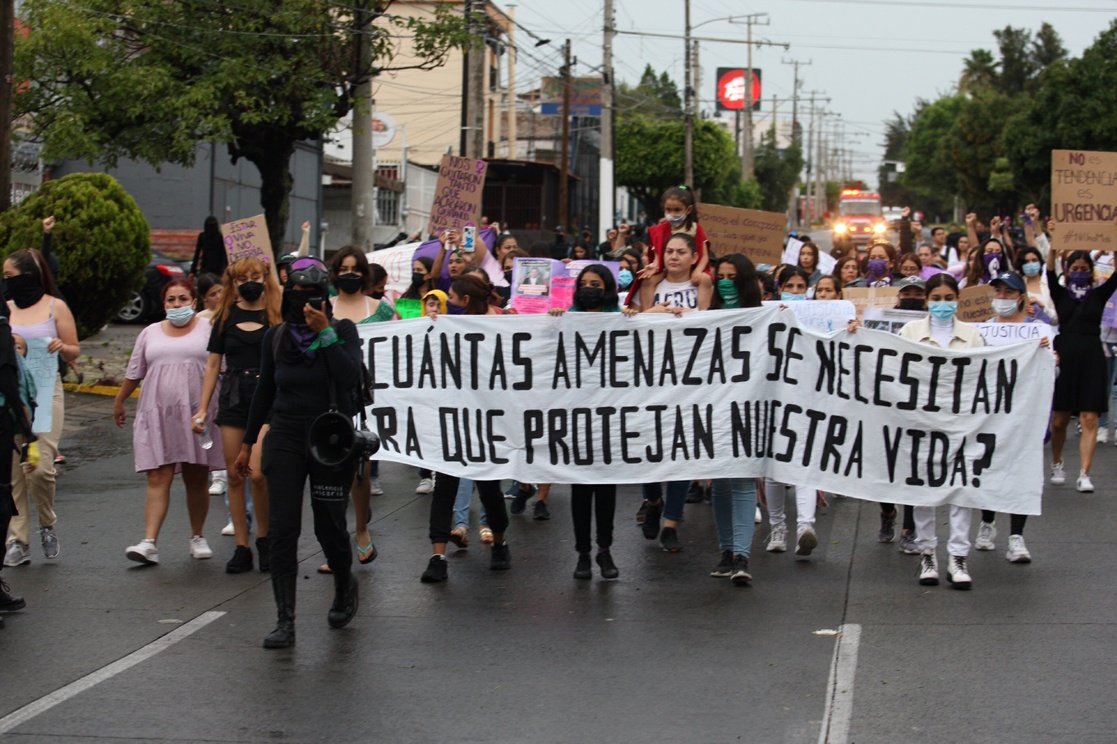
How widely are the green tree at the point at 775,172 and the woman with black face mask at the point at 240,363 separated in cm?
8955

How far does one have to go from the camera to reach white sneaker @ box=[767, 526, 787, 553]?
28.7ft

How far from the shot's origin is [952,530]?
7.90 m

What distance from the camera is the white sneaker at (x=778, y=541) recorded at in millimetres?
8734

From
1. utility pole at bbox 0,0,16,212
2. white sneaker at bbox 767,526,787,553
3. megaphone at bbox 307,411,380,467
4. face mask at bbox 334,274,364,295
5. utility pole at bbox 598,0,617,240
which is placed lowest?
white sneaker at bbox 767,526,787,553

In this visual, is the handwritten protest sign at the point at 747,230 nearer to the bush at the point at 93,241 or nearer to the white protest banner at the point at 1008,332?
the white protest banner at the point at 1008,332

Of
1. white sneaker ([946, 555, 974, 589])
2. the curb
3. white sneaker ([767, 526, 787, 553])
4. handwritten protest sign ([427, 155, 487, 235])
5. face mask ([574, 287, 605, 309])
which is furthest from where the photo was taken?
the curb

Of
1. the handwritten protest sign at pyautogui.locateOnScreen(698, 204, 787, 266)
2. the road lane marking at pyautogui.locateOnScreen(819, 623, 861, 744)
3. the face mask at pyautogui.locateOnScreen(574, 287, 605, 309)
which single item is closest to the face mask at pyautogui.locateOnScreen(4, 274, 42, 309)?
the face mask at pyautogui.locateOnScreen(574, 287, 605, 309)

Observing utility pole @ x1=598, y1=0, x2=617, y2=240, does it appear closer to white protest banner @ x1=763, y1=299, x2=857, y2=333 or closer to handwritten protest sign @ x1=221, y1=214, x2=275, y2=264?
handwritten protest sign @ x1=221, y1=214, x2=275, y2=264

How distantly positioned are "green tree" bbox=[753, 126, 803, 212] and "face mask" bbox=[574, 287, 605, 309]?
88861mm

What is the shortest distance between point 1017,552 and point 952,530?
2.44 ft

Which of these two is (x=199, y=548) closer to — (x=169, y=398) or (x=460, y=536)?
(x=169, y=398)

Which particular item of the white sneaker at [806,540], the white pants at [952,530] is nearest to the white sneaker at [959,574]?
the white pants at [952,530]

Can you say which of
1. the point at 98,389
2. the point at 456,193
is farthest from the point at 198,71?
the point at 456,193

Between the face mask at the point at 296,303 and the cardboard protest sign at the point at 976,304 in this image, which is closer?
the face mask at the point at 296,303
